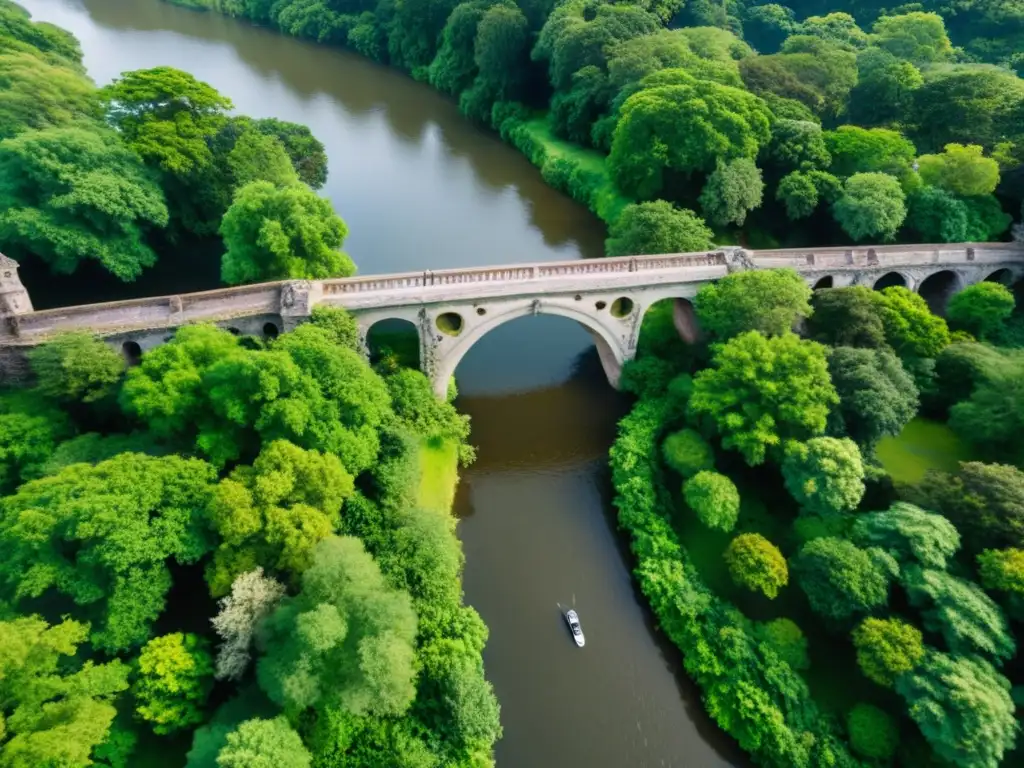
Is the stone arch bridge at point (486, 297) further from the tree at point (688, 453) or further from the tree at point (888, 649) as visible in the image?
the tree at point (888, 649)

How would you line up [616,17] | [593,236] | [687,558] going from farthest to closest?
[616,17], [593,236], [687,558]

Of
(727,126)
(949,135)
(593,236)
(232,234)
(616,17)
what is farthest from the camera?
(616,17)

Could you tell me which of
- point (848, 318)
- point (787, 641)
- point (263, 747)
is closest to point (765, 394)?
point (848, 318)

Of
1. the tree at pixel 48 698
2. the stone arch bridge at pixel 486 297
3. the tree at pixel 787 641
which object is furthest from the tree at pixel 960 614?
the tree at pixel 48 698

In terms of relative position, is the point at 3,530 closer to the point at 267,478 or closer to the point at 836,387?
the point at 267,478

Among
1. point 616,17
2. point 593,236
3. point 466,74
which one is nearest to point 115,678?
point 593,236

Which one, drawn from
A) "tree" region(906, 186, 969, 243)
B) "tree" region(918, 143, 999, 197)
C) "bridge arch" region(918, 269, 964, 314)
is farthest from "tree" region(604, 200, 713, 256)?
"tree" region(918, 143, 999, 197)

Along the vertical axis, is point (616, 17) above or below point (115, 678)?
above
